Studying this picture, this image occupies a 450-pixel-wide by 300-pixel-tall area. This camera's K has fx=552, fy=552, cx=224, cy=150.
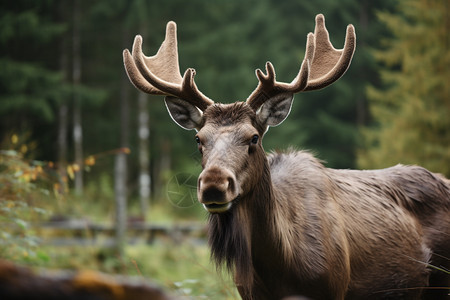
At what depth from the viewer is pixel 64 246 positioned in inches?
479

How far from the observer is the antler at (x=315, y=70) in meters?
4.48

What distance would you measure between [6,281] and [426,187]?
4722mm

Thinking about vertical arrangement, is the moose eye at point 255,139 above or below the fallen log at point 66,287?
above

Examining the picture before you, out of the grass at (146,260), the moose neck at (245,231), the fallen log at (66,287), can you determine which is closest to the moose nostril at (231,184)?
the moose neck at (245,231)

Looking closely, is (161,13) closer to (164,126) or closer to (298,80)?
(164,126)

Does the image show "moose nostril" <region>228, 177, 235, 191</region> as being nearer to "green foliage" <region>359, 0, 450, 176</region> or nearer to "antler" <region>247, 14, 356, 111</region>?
"antler" <region>247, 14, 356, 111</region>

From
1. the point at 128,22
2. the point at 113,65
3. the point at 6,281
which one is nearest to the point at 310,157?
the point at 6,281

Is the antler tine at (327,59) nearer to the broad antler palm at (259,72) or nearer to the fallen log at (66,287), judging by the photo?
the broad antler palm at (259,72)

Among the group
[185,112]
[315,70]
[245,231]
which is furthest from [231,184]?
[315,70]

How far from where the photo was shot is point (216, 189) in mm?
3562

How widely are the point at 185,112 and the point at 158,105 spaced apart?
18991 millimetres

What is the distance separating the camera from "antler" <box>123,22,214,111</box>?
462 cm

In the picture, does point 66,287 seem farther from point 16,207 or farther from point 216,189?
point 16,207

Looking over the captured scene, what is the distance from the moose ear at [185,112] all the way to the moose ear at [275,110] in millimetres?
526
